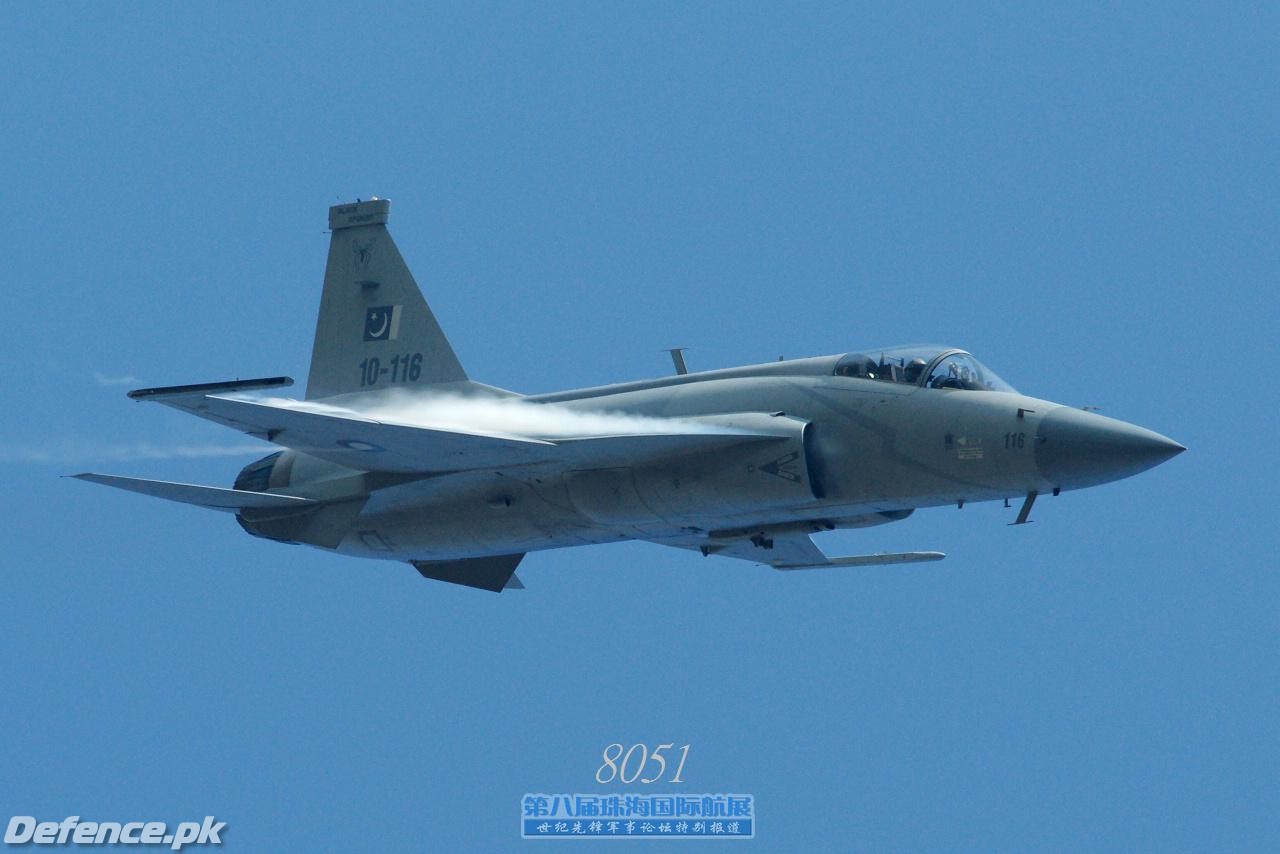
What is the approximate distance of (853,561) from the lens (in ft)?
66.3

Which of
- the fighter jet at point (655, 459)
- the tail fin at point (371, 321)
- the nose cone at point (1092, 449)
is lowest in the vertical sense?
the nose cone at point (1092, 449)

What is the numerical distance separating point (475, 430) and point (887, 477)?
451 centimetres

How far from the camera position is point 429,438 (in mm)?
A: 18391

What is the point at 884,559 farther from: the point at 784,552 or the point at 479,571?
the point at 479,571

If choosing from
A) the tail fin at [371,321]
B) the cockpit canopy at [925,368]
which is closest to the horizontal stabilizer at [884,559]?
the cockpit canopy at [925,368]

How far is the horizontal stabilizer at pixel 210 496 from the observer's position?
64.3 feet

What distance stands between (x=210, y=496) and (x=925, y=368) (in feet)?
26.9

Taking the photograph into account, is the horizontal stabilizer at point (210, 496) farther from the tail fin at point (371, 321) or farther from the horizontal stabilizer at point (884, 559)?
the horizontal stabilizer at point (884, 559)

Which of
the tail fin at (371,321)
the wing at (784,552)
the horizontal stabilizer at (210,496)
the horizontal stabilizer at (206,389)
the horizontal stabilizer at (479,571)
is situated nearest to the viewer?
the horizontal stabilizer at (206,389)

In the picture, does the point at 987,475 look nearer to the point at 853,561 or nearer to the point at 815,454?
the point at 815,454

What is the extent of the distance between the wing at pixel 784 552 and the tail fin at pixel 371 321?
148 inches

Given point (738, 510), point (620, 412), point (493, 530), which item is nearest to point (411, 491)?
point (493, 530)

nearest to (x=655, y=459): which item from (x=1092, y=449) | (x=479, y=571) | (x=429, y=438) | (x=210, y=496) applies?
(x=429, y=438)

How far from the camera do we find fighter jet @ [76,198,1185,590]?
17.2 meters
